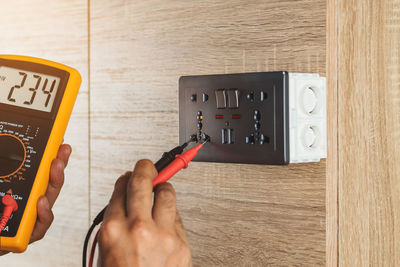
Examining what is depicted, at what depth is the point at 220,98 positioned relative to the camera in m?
0.61

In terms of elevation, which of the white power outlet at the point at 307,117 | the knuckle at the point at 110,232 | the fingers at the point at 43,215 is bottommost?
the fingers at the point at 43,215

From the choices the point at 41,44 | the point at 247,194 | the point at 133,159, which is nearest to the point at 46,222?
the point at 133,159

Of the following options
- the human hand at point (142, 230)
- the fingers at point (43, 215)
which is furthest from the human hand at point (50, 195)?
the human hand at point (142, 230)

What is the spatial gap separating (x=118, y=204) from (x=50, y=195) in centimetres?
31

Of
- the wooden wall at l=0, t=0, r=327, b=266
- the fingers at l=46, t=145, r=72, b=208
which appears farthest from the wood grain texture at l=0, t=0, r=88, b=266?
the fingers at l=46, t=145, r=72, b=208

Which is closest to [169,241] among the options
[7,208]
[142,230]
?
[142,230]

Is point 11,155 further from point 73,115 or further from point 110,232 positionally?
point 110,232

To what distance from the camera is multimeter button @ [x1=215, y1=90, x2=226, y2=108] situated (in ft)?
1.98

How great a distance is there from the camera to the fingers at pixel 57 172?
691mm

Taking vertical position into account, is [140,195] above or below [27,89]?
below

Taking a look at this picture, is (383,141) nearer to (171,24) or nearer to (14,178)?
(171,24)

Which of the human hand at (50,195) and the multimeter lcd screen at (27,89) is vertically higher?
the multimeter lcd screen at (27,89)

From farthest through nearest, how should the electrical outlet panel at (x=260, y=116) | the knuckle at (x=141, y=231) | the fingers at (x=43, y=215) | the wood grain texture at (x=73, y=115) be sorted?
the wood grain texture at (x=73, y=115)
the fingers at (x=43, y=215)
the electrical outlet panel at (x=260, y=116)
the knuckle at (x=141, y=231)

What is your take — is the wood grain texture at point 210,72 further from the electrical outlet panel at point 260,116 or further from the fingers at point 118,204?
the fingers at point 118,204
